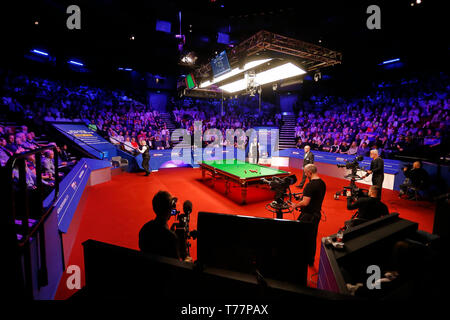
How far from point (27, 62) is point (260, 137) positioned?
16.1 meters

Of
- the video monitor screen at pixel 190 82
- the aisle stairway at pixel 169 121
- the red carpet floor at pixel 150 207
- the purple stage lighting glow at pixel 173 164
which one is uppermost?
the video monitor screen at pixel 190 82

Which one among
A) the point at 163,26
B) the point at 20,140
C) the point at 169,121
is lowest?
the point at 20,140

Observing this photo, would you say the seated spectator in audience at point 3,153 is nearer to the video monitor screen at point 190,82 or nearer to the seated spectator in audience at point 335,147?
the video monitor screen at point 190,82

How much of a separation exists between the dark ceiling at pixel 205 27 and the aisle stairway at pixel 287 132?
548 centimetres

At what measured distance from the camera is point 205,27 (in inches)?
488

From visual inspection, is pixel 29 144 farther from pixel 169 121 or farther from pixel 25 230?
pixel 169 121

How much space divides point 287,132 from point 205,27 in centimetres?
921

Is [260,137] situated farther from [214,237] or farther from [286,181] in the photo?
[214,237]

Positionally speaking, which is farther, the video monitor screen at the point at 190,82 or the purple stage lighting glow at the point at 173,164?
the purple stage lighting glow at the point at 173,164

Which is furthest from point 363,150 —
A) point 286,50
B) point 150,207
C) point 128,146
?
point 128,146

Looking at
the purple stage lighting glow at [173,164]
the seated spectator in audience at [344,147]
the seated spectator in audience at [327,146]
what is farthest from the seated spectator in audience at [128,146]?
the seated spectator in audience at [344,147]

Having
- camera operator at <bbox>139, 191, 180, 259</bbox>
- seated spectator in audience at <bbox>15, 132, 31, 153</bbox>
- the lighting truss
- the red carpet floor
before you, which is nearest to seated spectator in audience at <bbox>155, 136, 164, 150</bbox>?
the red carpet floor

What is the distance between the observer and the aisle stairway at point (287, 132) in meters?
15.2

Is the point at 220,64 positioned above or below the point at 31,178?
above
